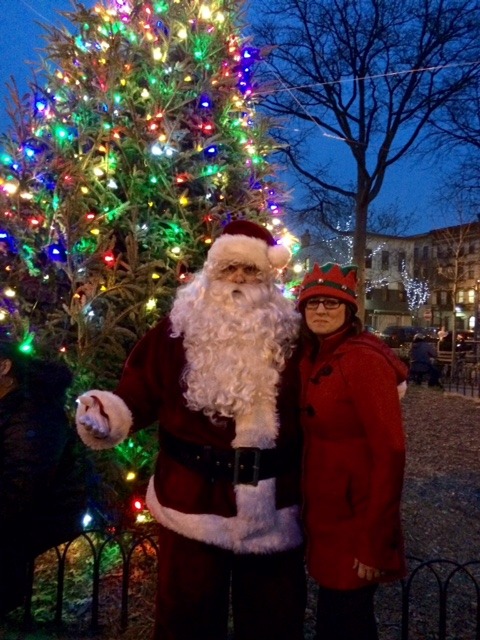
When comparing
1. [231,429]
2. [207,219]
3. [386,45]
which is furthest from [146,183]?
[386,45]

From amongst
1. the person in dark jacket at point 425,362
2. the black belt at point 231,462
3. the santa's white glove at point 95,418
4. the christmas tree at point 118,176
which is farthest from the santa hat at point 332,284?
the person in dark jacket at point 425,362

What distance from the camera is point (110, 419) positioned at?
2.56 m

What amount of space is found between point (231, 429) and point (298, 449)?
336 millimetres

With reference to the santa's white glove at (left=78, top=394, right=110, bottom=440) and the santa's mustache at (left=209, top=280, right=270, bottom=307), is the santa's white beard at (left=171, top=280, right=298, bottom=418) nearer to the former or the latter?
the santa's mustache at (left=209, top=280, right=270, bottom=307)

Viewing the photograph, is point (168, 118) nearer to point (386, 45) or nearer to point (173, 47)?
point (173, 47)

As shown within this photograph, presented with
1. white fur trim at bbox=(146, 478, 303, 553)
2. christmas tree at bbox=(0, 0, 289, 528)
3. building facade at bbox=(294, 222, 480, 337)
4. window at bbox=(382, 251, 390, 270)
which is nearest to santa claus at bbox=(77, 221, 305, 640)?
white fur trim at bbox=(146, 478, 303, 553)

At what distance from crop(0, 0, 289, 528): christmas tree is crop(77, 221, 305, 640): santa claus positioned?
116 centimetres

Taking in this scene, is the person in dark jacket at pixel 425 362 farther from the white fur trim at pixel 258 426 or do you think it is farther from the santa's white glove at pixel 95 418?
the santa's white glove at pixel 95 418

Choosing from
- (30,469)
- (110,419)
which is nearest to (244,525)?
(110,419)

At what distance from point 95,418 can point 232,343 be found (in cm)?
67

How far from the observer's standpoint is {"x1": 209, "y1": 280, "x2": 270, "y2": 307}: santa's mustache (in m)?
2.80

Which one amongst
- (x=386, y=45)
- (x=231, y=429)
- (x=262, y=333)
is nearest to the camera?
(x=231, y=429)

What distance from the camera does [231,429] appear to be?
2.57 m

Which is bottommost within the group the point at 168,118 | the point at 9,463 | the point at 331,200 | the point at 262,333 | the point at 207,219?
the point at 9,463
